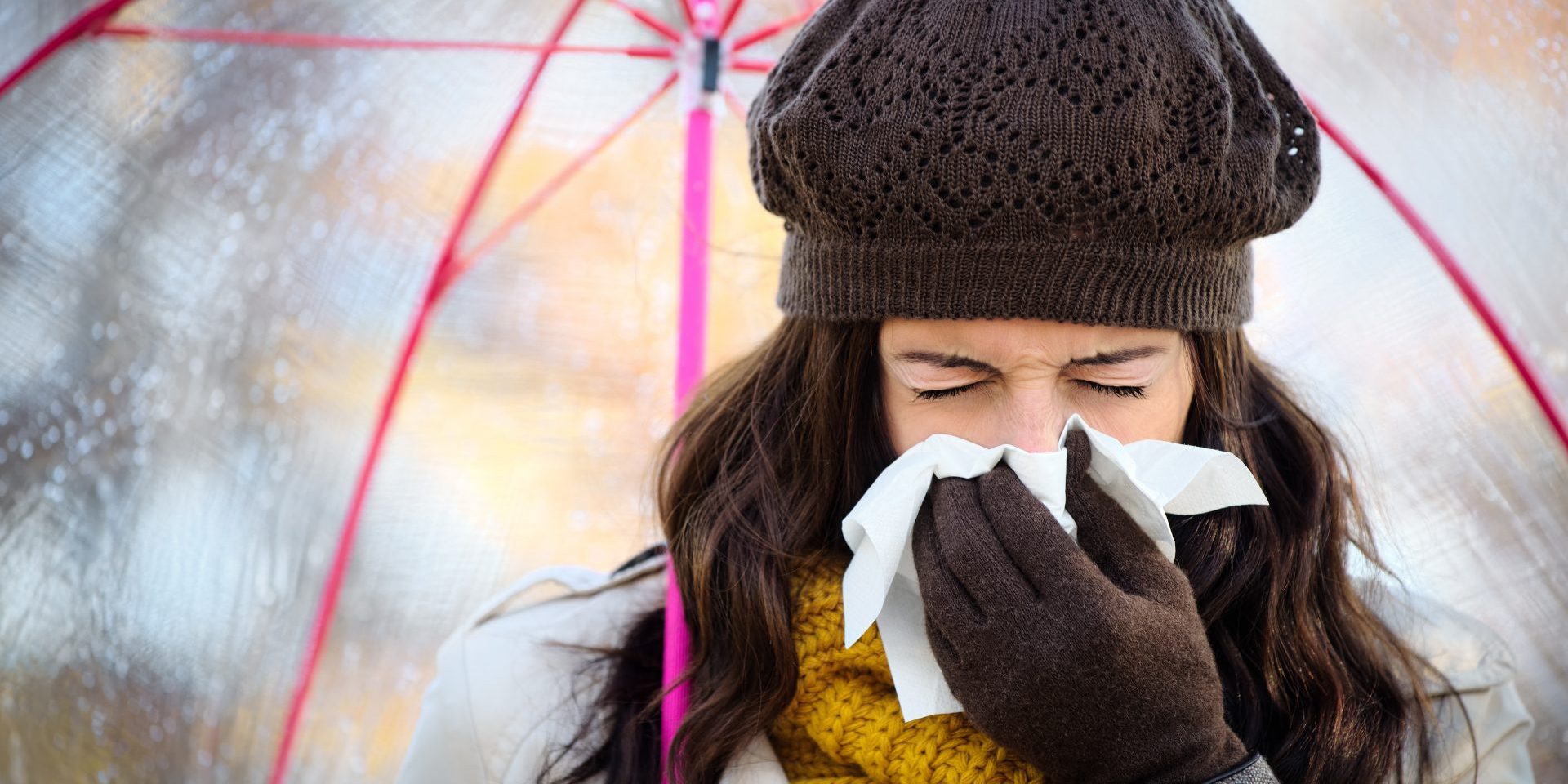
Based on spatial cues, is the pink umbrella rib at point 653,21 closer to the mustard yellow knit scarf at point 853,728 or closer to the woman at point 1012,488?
the woman at point 1012,488

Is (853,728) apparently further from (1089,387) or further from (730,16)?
(730,16)

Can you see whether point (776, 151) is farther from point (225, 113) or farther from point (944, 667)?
point (225, 113)

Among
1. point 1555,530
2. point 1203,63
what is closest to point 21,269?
point 1203,63

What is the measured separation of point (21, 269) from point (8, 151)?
191mm

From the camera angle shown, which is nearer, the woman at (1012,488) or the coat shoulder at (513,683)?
the woman at (1012,488)

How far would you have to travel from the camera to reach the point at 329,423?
2283 mm

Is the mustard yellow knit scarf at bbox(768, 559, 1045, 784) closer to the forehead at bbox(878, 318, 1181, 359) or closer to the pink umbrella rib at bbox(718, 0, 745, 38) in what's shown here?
the forehead at bbox(878, 318, 1181, 359)

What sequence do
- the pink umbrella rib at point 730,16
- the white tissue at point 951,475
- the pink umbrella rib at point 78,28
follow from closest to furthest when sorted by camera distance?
the white tissue at point 951,475 → the pink umbrella rib at point 78,28 → the pink umbrella rib at point 730,16

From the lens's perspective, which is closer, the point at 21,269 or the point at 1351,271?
the point at 21,269

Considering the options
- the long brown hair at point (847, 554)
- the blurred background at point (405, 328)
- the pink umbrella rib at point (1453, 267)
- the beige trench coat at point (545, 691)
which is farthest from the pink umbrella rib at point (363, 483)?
the pink umbrella rib at point (1453, 267)

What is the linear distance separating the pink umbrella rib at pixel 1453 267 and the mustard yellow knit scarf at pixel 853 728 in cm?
110

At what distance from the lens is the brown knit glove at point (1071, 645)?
155 centimetres

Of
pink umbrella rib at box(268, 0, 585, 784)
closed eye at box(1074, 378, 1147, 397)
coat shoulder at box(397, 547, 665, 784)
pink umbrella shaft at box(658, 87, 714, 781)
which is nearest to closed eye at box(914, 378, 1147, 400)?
closed eye at box(1074, 378, 1147, 397)

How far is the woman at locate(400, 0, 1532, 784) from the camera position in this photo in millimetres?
1634
